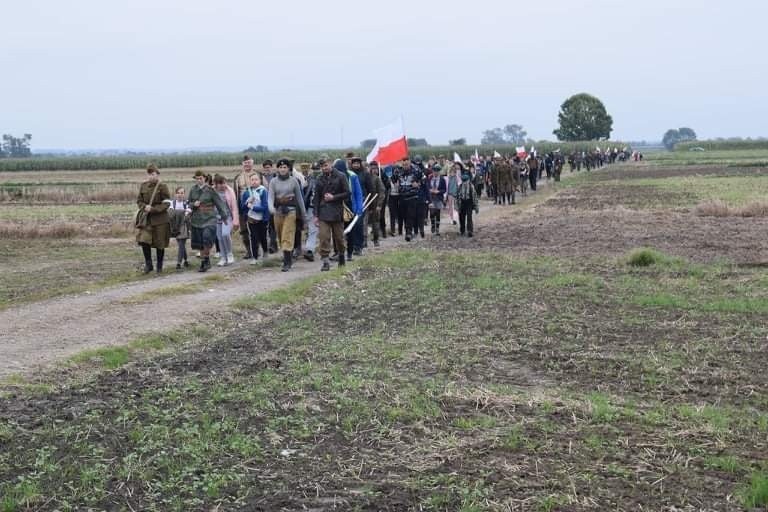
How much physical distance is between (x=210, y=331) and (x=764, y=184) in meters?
34.5

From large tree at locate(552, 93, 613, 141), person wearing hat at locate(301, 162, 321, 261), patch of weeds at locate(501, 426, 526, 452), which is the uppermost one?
large tree at locate(552, 93, 613, 141)

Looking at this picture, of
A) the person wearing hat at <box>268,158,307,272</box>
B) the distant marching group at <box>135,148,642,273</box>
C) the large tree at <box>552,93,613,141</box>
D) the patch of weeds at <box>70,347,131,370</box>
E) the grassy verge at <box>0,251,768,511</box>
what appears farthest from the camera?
the large tree at <box>552,93,613,141</box>

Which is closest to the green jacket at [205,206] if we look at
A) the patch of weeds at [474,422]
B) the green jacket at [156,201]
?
the green jacket at [156,201]

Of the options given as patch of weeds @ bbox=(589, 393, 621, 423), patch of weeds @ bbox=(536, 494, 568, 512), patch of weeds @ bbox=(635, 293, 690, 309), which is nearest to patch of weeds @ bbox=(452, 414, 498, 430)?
patch of weeds @ bbox=(589, 393, 621, 423)

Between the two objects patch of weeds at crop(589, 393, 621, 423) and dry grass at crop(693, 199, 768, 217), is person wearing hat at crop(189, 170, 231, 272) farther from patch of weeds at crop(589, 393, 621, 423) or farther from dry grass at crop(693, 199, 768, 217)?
dry grass at crop(693, 199, 768, 217)

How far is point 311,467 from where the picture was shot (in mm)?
5492

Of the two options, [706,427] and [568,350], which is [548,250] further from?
[706,427]

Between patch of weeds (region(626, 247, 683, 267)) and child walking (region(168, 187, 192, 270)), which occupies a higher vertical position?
child walking (region(168, 187, 192, 270))

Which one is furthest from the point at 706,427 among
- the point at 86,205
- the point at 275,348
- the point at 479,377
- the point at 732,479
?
the point at 86,205

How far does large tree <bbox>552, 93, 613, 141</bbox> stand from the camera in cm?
14325

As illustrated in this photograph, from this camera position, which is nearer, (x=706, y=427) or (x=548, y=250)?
(x=706, y=427)

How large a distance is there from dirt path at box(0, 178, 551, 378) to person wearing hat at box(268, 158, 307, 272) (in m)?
0.68

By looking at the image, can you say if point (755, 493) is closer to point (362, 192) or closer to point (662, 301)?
point (662, 301)

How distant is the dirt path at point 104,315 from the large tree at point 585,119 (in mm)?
135459
